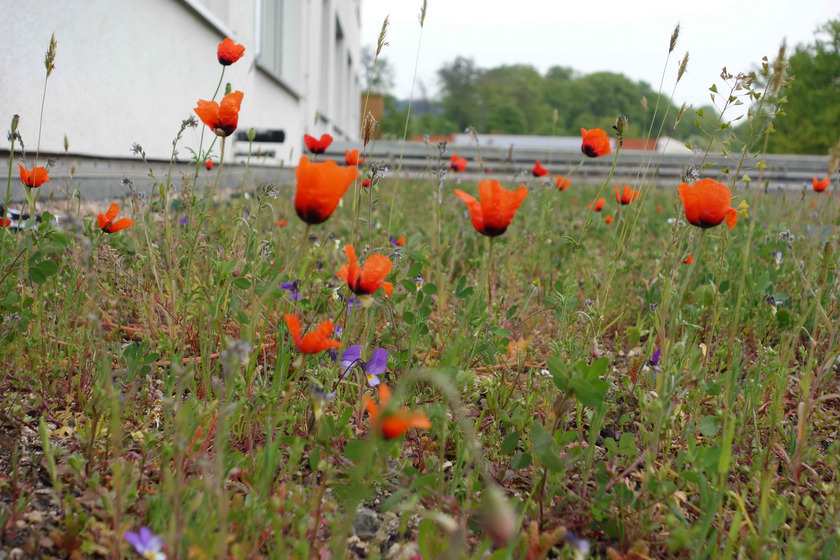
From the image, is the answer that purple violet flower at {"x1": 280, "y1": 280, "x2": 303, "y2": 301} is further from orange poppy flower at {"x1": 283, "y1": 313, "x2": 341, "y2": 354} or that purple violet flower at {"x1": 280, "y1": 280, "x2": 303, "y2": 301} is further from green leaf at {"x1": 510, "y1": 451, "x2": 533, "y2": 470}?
green leaf at {"x1": 510, "y1": 451, "x2": 533, "y2": 470}

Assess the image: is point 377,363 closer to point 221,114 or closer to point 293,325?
point 293,325

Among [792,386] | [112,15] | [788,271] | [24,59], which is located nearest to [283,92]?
[112,15]

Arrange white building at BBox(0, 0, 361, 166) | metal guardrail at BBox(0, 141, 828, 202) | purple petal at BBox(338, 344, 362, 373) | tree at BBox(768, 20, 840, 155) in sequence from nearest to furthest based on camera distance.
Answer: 1. purple petal at BBox(338, 344, 362, 373)
2. metal guardrail at BBox(0, 141, 828, 202)
3. white building at BBox(0, 0, 361, 166)
4. tree at BBox(768, 20, 840, 155)

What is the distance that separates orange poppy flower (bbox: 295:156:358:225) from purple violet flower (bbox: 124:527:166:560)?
595 mm

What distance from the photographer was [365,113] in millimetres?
1717

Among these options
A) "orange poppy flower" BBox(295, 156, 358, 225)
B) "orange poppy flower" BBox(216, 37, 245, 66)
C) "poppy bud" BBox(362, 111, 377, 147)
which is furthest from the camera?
"orange poppy flower" BBox(216, 37, 245, 66)

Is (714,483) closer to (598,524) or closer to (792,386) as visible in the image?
(598,524)

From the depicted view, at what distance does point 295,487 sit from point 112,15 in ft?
13.6

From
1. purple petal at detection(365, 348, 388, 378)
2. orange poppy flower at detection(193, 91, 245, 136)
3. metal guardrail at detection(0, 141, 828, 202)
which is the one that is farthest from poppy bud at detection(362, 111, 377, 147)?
purple petal at detection(365, 348, 388, 378)

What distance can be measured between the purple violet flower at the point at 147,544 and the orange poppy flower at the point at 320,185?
1.95 ft

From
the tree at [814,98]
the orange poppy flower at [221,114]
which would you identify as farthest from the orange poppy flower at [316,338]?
the tree at [814,98]

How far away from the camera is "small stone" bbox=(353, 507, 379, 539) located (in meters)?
1.23

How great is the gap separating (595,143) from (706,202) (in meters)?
0.85

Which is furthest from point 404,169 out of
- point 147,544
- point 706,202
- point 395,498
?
point 147,544
